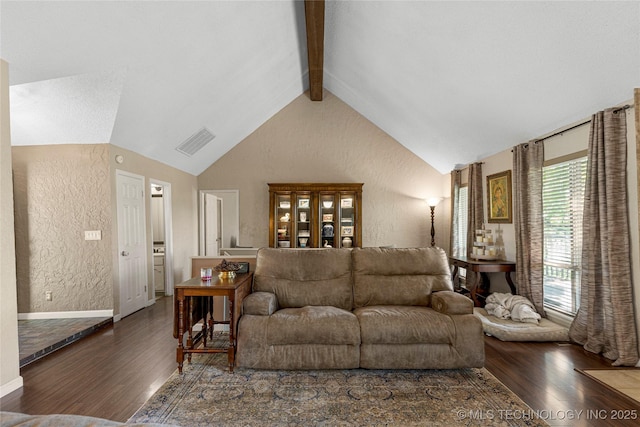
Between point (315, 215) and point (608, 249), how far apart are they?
13.5 ft

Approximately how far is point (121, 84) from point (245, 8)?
4.78 feet

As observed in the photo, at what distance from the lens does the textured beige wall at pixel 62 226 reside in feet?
13.0

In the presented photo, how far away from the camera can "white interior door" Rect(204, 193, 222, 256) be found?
637 centimetres

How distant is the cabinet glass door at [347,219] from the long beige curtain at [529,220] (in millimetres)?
2753

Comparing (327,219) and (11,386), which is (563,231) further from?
(11,386)

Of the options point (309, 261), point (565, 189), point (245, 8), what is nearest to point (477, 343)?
point (309, 261)

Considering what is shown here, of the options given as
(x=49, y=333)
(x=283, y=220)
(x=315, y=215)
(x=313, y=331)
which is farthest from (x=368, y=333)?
(x=283, y=220)

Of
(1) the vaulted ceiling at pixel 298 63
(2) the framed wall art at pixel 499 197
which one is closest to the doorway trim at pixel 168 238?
(1) the vaulted ceiling at pixel 298 63

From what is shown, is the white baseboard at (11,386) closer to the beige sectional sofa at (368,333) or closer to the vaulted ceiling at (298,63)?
the beige sectional sofa at (368,333)

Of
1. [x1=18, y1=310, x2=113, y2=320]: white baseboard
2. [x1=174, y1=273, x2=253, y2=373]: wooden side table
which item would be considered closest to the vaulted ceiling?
[x1=18, y1=310, x2=113, y2=320]: white baseboard

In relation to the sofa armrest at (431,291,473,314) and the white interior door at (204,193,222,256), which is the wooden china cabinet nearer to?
the white interior door at (204,193,222,256)

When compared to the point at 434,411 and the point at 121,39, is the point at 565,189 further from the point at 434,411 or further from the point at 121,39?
the point at 121,39

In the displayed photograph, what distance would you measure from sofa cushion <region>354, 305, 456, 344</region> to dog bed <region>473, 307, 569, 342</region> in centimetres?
96

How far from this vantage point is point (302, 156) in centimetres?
645
